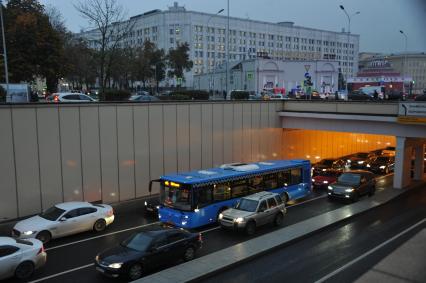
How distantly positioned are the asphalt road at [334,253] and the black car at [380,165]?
12841 mm

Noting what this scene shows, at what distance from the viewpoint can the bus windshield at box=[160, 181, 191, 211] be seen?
729 inches

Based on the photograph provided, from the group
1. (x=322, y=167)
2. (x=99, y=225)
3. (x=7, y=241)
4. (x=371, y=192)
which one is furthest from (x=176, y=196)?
(x=322, y=167)

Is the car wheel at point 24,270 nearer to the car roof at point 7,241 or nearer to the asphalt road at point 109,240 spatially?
the asphalt road at point 109,240

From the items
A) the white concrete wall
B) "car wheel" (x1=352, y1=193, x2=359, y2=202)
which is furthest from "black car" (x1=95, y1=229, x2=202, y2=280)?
"car wheel" (x1=352, y1=193, x2=359, y2=202)

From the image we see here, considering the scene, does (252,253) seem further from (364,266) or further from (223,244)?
(364,266)

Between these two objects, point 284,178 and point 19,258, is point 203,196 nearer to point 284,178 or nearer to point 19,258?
point 284,178

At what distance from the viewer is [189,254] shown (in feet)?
49.3

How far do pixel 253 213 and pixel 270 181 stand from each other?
16.0 feet

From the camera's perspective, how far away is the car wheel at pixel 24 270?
1337 centimetres

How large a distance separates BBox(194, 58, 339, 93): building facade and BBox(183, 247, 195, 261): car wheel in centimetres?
6438

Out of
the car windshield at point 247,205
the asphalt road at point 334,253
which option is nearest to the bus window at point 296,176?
the asphalt road at point 334,253

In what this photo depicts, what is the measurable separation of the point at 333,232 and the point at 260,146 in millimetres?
15156

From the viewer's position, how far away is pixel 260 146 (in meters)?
33.5

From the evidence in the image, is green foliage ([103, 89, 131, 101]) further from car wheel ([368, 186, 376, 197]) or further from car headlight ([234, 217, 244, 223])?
car wheel ([368, 186, 376, 197])
